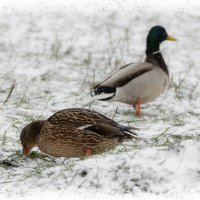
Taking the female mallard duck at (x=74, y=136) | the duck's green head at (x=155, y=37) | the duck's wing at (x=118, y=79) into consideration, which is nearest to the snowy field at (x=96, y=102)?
the female mallard duck at (x=74, y=136)

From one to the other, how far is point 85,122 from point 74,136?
16cm

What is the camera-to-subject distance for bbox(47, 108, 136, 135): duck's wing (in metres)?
5.02

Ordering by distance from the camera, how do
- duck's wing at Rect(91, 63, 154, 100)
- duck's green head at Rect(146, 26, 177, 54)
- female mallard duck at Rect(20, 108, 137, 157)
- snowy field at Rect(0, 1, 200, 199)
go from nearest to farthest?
1. snowy field at Rect(0, 1, 200, 199)
2. female mallard duck at Rect(20, 108, 137, 157)
3. duck's wing at Rect(91, 63, 154, 100)
4. duck's green head at Rect(146, 26, 177, 54)

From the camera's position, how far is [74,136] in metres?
4.98

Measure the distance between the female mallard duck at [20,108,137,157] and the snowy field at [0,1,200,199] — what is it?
0.11 m

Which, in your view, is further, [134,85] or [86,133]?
[134,85]

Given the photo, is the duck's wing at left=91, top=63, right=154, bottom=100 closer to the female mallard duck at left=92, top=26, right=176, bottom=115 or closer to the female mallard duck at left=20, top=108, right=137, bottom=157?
the female mallard duck at left=92, top=26, right=176, bottom=115

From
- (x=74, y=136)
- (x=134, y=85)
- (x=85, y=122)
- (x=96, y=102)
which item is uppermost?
(x=85, y=122)

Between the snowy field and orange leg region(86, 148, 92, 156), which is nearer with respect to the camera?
the snowy field

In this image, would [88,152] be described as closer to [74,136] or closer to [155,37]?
[74,136]

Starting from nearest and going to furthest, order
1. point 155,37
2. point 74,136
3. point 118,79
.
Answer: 1. point 74,136
2. point 118,79
3. point 155,37

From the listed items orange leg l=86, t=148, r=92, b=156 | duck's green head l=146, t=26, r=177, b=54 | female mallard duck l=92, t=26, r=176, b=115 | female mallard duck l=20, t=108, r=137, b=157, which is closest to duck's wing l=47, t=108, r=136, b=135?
female mallard duck l=20, t=108, r=137, b=157

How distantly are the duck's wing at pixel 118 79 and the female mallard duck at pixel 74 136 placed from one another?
6.89 feet

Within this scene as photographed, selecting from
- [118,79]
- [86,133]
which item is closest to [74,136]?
[86,133]
